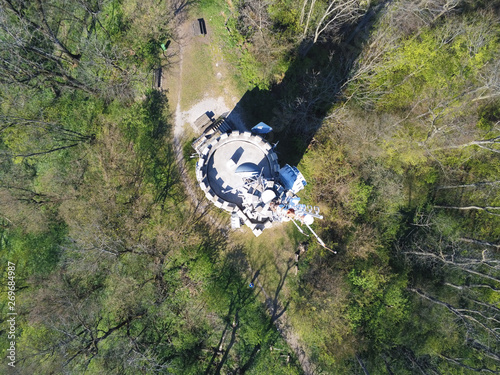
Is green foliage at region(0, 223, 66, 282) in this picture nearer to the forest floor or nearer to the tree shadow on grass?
the forest floor

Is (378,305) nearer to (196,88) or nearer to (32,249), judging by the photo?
(196,88)

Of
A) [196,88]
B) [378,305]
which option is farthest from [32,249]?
[378,305]

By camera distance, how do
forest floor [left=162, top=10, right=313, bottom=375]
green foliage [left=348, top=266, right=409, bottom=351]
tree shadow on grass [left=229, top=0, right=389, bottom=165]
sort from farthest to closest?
forest floor [left=162, top=10, right=313, bottom=375] < tree shadow on grass [left=229, top=0, right=389, bottom=165] < green foliage [left=348, top=266, right=409, bottom=351]

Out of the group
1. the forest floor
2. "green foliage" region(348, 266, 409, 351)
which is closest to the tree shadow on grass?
the forest floor

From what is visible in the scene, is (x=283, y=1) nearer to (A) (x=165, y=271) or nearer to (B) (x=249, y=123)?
(B) (x=249, y=123)

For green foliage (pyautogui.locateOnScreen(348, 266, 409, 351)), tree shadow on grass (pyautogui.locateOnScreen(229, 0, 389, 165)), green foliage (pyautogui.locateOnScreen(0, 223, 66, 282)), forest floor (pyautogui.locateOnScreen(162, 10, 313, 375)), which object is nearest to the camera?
green foliage (pyautogui.locateOnScreen(348, 266, 409, 351))

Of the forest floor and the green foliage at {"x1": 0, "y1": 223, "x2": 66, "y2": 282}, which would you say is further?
the green foliage at {"x1": 0, "y1": 223, "x2": 66, "y2": 282}

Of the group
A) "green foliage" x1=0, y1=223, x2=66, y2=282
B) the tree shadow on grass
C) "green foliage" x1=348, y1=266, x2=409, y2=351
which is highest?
"green foliage" x1=0, y1=223, x2=66, y2=282

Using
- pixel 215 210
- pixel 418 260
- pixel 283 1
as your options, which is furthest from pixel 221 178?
pixel 418 260

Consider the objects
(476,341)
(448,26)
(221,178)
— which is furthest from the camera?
(476,341)
